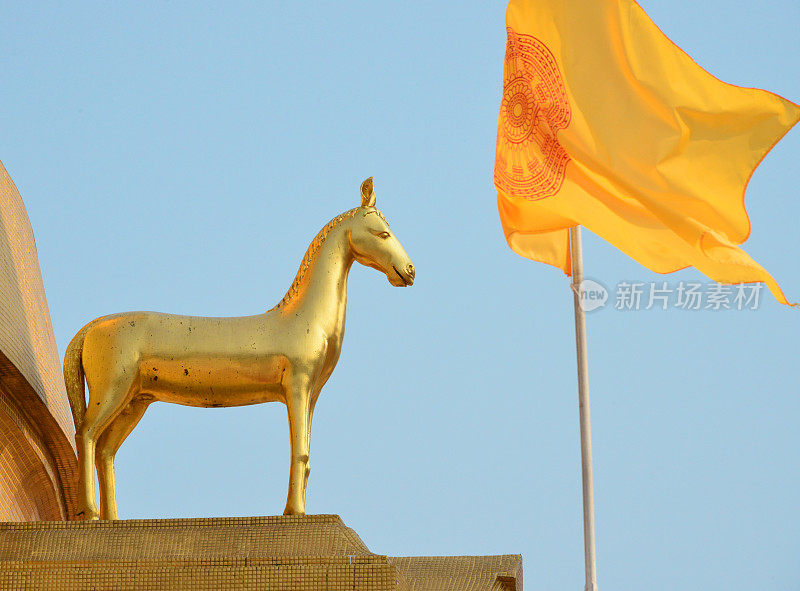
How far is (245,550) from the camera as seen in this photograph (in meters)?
7.47

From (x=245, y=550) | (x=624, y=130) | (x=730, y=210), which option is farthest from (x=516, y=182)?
(x=245, y=550)

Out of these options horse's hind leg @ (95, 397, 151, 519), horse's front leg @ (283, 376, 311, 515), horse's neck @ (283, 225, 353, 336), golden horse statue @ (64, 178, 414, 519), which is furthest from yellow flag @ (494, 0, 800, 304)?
horse's hind leg @ (95, 397, 151, 519)

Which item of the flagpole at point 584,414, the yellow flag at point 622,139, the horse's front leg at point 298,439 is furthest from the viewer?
the yellow flag at point 622,139

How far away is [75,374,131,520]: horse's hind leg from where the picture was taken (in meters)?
8.29

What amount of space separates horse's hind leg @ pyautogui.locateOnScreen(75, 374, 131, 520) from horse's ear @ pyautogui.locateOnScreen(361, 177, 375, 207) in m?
2.07

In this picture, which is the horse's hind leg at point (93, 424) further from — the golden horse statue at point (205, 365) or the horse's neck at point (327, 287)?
the horse's neck at point (327, 287)

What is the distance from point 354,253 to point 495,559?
2723mm

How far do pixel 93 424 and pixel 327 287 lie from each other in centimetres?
184

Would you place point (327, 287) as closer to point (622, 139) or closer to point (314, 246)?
point (314, 246)

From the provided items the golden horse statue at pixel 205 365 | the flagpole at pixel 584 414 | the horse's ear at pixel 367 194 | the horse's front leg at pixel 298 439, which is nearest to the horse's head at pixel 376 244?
Answer: the horse's ear at pixel 367 194

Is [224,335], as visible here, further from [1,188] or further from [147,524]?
[1,188]

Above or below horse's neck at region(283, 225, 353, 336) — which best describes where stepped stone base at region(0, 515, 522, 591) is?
below

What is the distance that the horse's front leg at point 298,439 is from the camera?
8.05m

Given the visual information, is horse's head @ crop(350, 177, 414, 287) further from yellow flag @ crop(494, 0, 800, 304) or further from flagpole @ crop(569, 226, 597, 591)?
yellow flag @ crop(494, 0, 800, 304)
